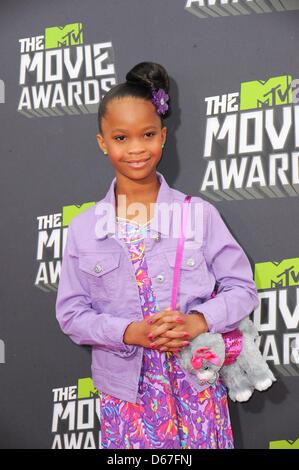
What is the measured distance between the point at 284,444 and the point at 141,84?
129 cm

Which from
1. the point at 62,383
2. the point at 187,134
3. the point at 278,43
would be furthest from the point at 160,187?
the point at 62,383

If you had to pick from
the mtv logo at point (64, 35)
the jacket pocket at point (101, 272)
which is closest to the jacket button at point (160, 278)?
the jacket pocket at point (101, 272)

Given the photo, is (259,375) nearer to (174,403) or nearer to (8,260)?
(174,403)

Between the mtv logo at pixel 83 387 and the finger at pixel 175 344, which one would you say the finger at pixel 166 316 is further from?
the mtv logo at pixel 83 387

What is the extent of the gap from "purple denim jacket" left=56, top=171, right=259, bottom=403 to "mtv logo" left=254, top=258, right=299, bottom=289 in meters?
0.24

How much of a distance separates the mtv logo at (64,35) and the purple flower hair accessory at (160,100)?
48cm

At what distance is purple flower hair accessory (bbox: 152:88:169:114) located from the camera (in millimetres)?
1986

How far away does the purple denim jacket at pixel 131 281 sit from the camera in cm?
192

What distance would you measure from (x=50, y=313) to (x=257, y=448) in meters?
0.85

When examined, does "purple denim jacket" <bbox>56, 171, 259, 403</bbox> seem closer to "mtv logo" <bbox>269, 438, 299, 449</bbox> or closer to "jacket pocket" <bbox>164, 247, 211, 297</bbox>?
"jacket pocket" <bbox>164, 247, 211, 297</bbox>

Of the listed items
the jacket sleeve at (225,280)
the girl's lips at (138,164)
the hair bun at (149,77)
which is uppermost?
the hair bun at (149,77)

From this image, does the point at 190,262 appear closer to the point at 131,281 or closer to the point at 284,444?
the point at 131,281

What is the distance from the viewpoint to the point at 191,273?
197 centimetres

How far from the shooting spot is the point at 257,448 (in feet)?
7.43
